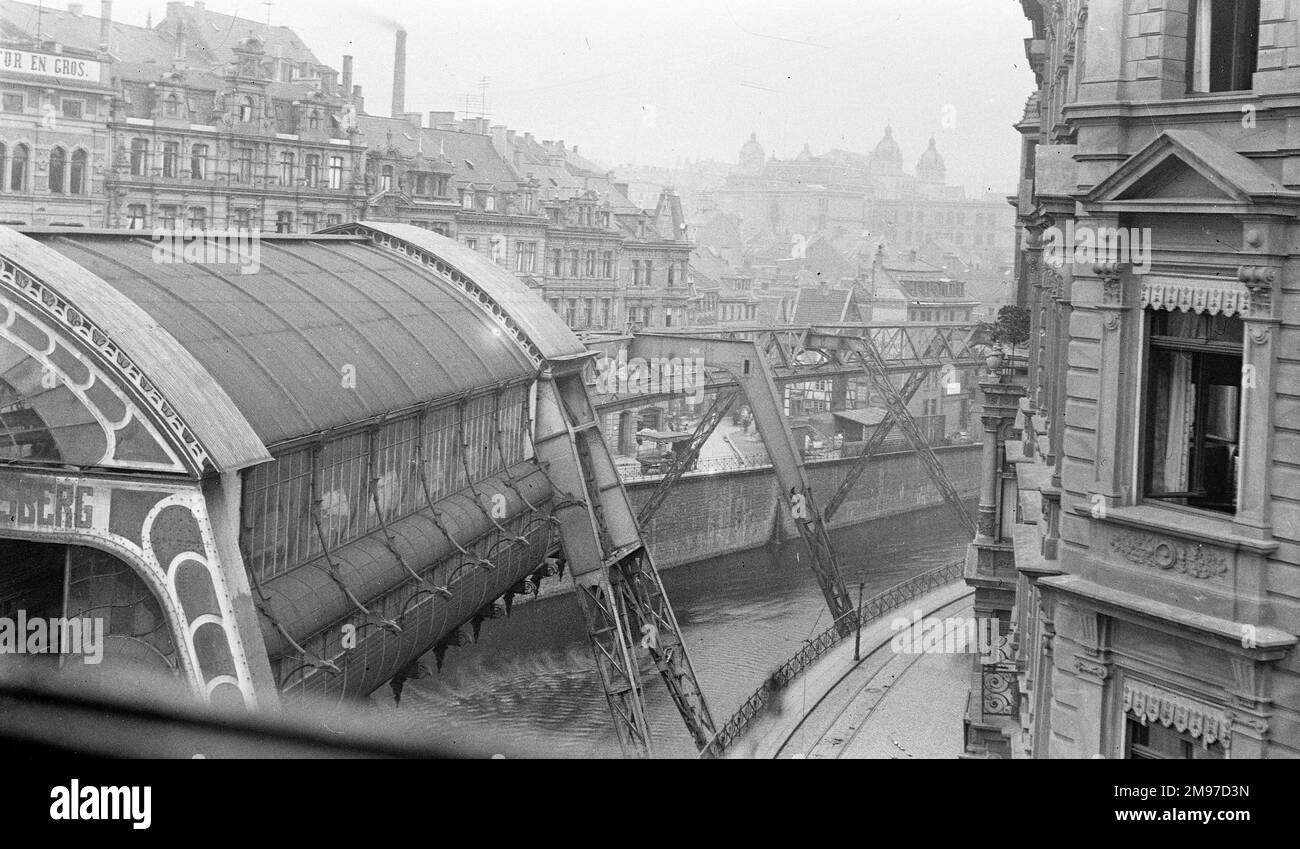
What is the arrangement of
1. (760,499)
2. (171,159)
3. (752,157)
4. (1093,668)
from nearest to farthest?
(1093,668) → (171,159) → (760,499) → (752,157)

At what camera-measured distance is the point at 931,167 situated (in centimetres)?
15225

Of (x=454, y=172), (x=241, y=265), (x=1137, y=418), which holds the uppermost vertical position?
(x=454, y=172)

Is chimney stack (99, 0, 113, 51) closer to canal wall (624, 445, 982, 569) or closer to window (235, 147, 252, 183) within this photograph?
window (235, 147, 252, 183)

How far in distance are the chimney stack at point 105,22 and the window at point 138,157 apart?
140 inches

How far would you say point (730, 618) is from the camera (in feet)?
165

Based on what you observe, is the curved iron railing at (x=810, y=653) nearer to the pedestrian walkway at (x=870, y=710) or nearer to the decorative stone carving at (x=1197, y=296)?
the pedestrian walkway at (x=870, y=710)

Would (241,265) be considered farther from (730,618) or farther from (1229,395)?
(730,618)

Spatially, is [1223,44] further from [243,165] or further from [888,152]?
[888,152]

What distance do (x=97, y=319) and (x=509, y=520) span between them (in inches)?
431

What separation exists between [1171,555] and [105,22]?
5283cm

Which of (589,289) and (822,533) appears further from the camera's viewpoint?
(589,289)

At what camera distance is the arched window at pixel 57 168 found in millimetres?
51969

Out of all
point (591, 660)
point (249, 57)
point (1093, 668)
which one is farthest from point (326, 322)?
point (249, 57)
